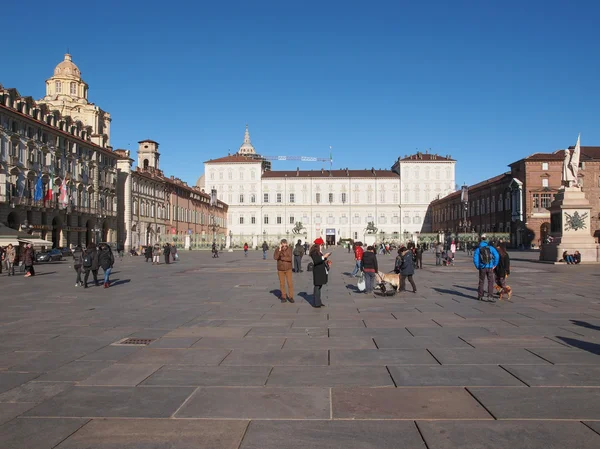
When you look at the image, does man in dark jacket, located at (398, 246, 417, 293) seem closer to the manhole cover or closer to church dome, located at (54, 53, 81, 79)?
the manhole cover

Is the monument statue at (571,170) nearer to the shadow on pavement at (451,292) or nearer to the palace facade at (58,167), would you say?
the shadow on pavement at (451,292)

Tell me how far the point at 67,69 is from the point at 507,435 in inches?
2885

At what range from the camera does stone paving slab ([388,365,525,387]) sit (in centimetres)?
530

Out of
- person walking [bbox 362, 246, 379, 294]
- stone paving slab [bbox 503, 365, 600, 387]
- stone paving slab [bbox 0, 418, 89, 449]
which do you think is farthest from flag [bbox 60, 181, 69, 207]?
stone paving slab [bbox 503, 365, 600, 387]

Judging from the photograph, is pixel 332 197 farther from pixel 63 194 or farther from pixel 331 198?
pixel 63 194

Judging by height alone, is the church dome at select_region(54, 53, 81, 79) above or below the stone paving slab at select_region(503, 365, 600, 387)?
above

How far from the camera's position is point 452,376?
559cm

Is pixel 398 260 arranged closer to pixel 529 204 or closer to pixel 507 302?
pixel 507 302

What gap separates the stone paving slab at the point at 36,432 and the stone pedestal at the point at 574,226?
29.1m

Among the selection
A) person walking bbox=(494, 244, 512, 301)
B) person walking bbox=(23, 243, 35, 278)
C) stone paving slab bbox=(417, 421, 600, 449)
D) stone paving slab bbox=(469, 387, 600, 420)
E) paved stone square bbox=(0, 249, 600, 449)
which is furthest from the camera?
person walking bbox=(23, 243, 35, 278)

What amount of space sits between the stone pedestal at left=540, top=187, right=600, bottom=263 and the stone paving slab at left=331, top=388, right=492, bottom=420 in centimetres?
2690

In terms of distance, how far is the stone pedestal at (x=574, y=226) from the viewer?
28625 mm

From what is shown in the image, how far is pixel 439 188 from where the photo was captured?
109625 mm

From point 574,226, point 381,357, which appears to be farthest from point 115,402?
point 574,226
